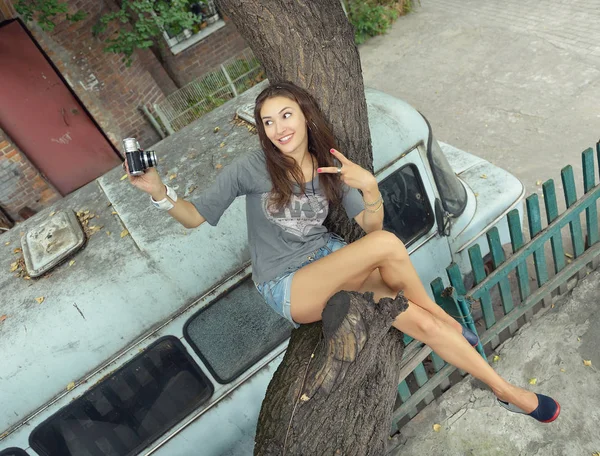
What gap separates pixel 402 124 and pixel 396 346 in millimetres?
1717

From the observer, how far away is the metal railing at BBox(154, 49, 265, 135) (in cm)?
884

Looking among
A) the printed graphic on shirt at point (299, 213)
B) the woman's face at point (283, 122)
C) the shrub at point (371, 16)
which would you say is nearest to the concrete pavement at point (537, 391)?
the printed graphic on shirt at point (299, 213)

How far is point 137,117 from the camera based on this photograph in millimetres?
8570

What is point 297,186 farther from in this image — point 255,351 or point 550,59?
point 550,59

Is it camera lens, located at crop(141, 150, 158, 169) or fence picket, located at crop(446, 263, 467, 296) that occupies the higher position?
camera lens, located at crop(141, 150, 158, 169)

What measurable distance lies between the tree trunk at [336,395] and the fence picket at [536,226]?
1870 millimetres

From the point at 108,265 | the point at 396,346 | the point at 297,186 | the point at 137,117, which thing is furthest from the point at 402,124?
the point at 137,117

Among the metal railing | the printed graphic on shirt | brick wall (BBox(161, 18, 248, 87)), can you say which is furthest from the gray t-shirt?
brick wall (BBox(161, 18, 248, 87))

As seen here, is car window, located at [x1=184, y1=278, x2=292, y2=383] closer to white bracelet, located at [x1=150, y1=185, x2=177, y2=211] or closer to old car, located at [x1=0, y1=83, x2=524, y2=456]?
old car, located at [x1=0, y1=83, x2=524, y2=456]

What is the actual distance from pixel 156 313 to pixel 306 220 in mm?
1152

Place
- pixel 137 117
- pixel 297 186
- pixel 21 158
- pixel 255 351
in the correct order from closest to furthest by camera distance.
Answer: pixel 297 186 → pixel 255 351 → pixel 21 158 → pixel 137 117

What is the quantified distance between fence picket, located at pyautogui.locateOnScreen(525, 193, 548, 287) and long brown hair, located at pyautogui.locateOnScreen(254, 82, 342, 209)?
163cm

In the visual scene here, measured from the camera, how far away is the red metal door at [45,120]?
7348 millimetres

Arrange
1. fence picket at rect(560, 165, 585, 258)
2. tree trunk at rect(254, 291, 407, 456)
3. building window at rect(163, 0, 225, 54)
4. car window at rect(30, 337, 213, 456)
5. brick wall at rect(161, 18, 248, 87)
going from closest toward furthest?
tree trunk at rect(254, 291, 407, 456) < car window at rect(30, 337, 213, 456) < fence picket at rect(560, 165, 585, 258) < building window at rect(163, 0, 225, 54) < brick wall at rect(161, 18, 248, 87)
